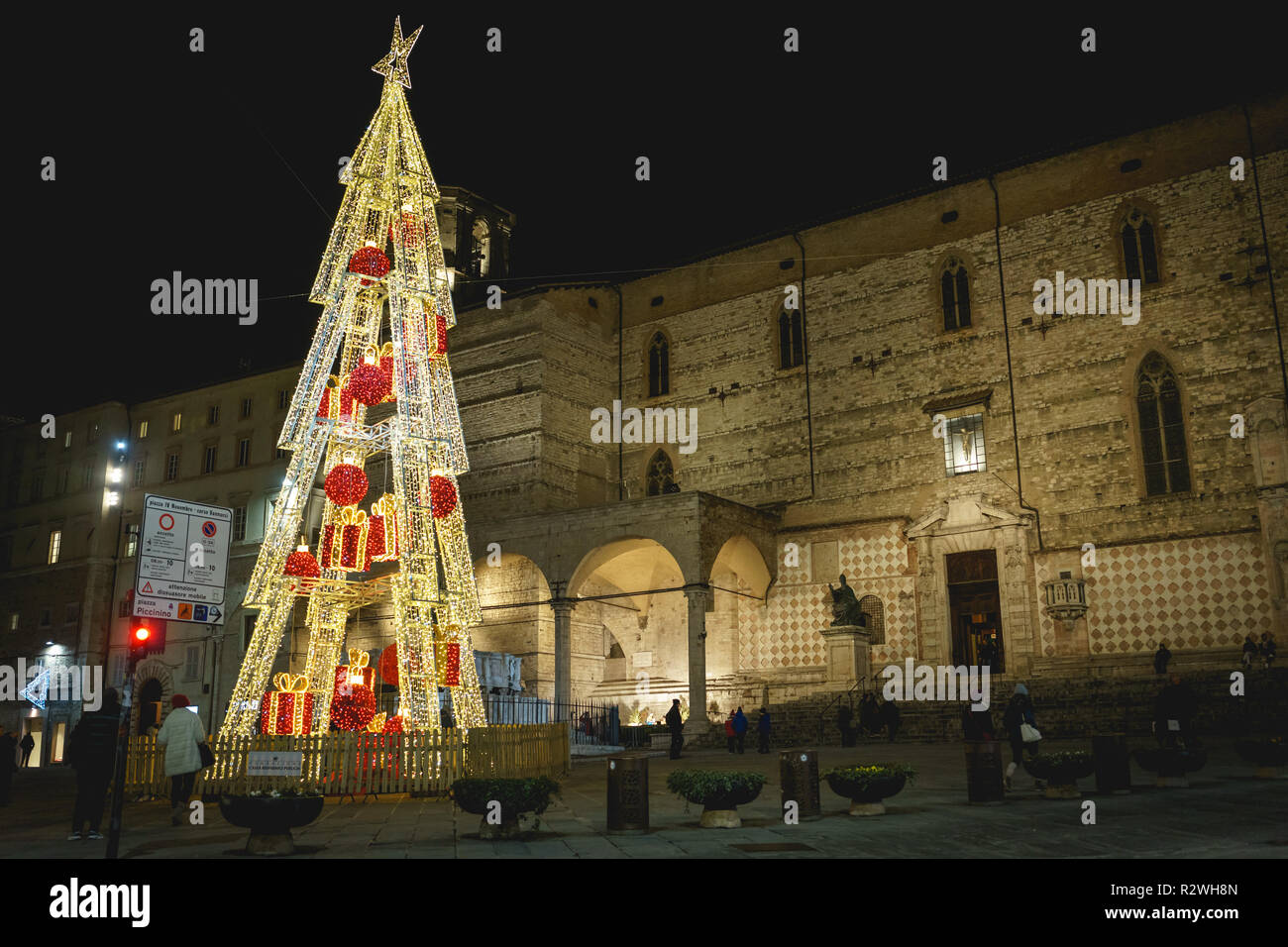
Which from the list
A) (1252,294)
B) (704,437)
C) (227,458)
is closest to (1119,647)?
(1252,294)

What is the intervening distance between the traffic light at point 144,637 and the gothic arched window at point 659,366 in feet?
88.3

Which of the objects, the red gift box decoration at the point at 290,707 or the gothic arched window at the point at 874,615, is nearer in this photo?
the red gift box decoration at the point at 290,707

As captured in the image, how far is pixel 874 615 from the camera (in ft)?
97.5

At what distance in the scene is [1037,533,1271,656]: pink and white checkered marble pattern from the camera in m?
24.6

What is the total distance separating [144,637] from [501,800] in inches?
150

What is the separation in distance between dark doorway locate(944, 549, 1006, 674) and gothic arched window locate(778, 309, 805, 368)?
8157 millimetres

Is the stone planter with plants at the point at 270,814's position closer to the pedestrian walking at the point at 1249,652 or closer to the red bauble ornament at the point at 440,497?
the red bauble ornament at the point at 440,497

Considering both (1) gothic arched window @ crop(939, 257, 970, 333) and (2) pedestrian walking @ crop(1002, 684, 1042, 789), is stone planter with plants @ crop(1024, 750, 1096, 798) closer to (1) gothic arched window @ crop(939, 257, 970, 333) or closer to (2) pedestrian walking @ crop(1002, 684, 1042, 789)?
(2) pedestrian walking @ crop(1002, 684, 1042, 789)

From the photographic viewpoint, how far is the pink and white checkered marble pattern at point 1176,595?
2464 centimetres

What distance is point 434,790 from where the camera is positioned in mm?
15188

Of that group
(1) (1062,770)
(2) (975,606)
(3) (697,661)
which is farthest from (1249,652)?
(1) (1062,770)

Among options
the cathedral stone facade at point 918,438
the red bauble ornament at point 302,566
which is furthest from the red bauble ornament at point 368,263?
the cathedral stone facade at point 918,438
